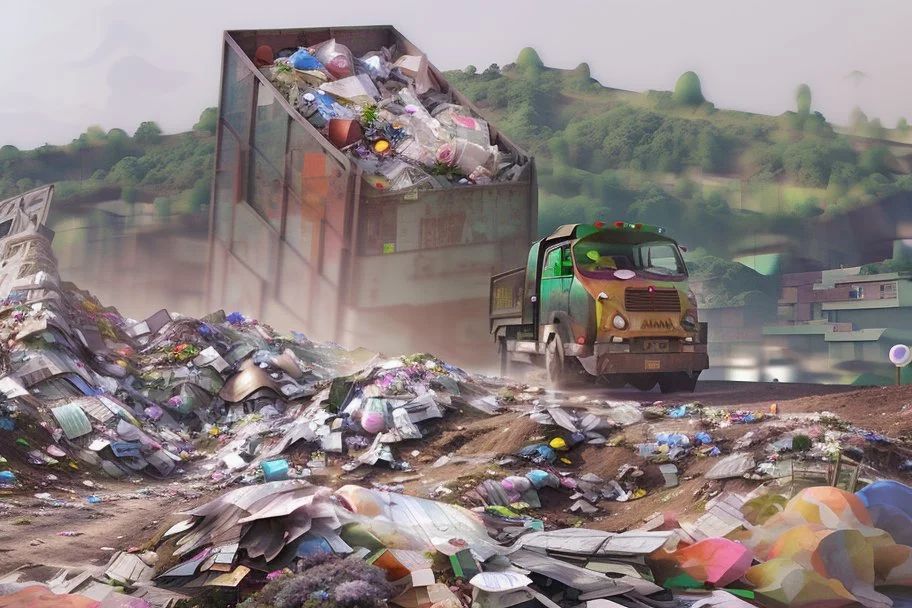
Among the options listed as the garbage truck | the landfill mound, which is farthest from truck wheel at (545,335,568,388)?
the landfill mound

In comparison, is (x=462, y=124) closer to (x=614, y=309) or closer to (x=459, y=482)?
(x=614, y=309)

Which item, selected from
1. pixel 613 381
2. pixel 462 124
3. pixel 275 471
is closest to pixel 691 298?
pixel 613 381

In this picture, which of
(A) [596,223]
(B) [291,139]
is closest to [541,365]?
(A) [596,223]

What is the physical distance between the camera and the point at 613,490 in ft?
20.2

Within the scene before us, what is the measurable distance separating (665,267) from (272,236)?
3.88m

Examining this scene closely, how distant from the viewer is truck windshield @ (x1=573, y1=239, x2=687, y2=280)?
7824 millimetres

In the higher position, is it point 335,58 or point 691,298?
point 335,58

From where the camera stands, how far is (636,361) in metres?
7.52

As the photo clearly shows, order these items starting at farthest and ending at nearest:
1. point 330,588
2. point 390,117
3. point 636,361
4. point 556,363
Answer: point 390,117
point 556,363
point 636,361
point 330,588

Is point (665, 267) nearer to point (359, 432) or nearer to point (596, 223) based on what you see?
point (596, 223)

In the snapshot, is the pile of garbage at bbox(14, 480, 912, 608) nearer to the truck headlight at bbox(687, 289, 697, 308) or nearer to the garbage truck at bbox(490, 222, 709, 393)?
the garbage truck at bbox(490, 222, 709, 393)

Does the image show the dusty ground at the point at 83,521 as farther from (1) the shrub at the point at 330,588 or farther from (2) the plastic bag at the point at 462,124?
(2) the plastic bag at the point at 462,124

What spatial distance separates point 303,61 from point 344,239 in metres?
2.92

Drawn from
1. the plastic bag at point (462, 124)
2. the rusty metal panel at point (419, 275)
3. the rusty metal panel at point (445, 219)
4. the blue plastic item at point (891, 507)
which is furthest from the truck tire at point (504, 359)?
the blue plastic item at point (891, 507)
